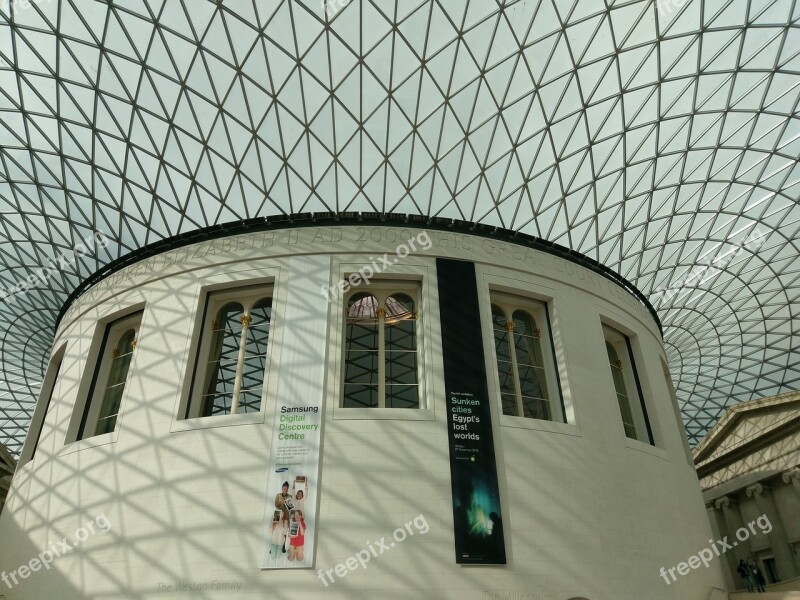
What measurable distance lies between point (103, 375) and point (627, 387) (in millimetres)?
24004

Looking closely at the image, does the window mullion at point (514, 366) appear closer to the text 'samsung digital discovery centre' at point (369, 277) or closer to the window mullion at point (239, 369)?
the text 'samsung digital discovery centre' at point (369, 277)

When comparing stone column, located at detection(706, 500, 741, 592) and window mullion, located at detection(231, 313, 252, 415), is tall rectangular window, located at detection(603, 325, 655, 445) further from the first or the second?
stone column, located at detection(706, 500, 741, 592)

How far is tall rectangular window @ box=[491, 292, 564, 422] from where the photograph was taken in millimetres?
22922

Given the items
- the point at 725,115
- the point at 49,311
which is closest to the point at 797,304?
the point at 725,115

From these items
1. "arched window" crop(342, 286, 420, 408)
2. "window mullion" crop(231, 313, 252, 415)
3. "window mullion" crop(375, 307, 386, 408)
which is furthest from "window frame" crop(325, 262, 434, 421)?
"arched window" crop(342, 286, 420, 408)

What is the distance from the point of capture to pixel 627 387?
26641 mm

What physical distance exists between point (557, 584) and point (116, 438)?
16.6m

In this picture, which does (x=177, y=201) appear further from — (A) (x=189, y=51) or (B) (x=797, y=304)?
(B) (x=797, y=304)

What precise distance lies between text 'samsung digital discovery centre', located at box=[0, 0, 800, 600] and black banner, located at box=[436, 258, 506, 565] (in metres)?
0.10

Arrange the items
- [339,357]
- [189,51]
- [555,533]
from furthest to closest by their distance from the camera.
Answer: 1. [189,51]
2. [339,357]
3. [555,533]

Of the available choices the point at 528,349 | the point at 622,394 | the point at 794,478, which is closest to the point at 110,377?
the point at 528,349

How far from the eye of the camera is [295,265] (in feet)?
76.4

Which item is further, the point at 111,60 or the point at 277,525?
the point at 111,60

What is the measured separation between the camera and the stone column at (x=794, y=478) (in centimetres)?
3694
